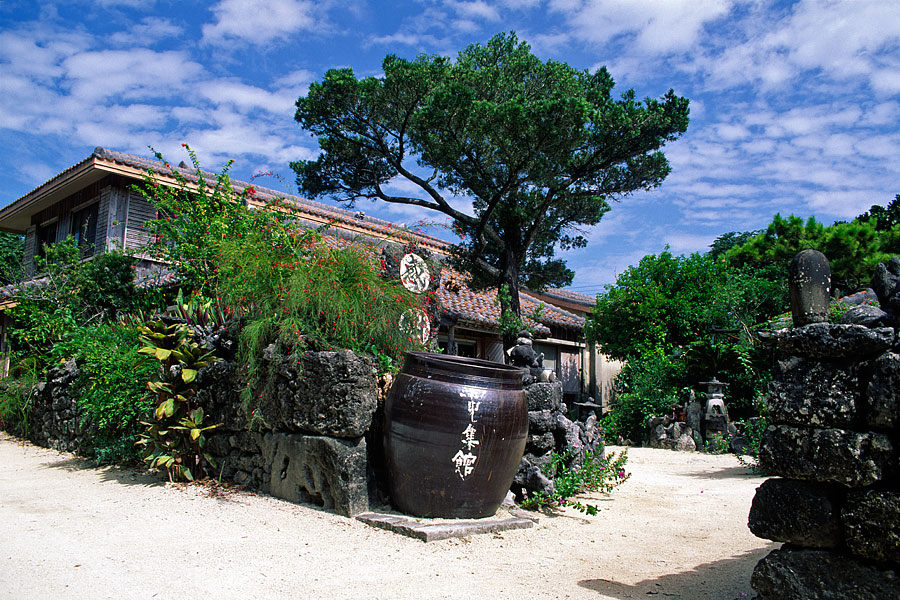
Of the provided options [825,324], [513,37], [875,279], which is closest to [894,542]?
[825,324]

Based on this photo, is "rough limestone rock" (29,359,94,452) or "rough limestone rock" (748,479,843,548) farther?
"rough limestone rock" (29,359,94,452)

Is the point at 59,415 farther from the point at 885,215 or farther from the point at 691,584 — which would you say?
the point at 885,215

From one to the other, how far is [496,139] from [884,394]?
803 cm

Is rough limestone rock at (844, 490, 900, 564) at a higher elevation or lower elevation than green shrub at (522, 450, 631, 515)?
higher

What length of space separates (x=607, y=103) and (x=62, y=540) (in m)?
9.57

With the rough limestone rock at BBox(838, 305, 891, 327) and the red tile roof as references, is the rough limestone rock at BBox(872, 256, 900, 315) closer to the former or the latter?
the rough limestone rock at BBox(838, 305, 891, 327)

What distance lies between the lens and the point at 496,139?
9766 mm

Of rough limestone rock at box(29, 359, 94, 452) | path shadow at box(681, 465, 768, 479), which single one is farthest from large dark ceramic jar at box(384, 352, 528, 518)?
rough limestone rock at box(29, 359, 94, 452)

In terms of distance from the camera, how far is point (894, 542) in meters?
2.26

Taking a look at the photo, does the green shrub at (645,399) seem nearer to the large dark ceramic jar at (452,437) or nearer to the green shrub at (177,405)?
the large dark ceramic jar at (452,437)

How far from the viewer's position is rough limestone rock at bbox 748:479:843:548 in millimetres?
2447

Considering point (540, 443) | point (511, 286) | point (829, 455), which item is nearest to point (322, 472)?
point (540, 443)

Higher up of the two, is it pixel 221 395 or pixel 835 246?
pixel 835 246

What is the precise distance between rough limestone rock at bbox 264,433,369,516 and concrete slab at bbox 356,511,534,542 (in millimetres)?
191
